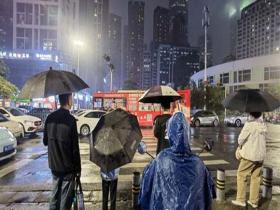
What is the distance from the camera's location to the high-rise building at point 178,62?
104m

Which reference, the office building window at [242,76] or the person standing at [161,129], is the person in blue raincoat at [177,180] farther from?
the office building window at [242,76]

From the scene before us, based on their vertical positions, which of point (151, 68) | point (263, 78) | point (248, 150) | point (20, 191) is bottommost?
point (20, 191)

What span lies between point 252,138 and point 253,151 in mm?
235

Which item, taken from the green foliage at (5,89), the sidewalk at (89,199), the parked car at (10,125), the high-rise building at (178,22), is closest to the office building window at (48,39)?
the green foliage at (5,89)

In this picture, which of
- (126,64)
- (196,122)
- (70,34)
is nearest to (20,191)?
(196,122)

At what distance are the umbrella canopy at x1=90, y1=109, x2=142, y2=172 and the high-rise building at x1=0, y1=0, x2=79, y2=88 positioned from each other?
229 feet

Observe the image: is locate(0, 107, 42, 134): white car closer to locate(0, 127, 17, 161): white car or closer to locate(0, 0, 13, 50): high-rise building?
locate(0, 127, 17, 161): white car

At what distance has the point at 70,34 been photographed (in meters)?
89.5

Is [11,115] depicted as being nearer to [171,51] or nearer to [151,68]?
[171,51]

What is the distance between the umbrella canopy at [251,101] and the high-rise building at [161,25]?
179 meters

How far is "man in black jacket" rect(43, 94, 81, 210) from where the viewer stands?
14.1ft

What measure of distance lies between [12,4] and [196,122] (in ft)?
206

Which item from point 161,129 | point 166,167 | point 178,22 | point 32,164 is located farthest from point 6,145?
point 178,22

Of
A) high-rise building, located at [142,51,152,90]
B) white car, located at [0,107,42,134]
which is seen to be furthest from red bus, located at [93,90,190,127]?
high-rise building, located at [142,51,152,90]
